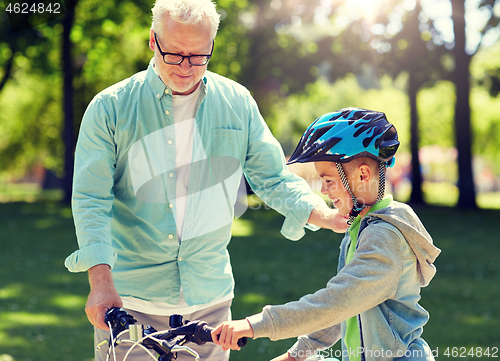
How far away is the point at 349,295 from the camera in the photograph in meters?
2.12

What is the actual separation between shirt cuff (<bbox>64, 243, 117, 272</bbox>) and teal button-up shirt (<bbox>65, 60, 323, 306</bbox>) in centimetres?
17

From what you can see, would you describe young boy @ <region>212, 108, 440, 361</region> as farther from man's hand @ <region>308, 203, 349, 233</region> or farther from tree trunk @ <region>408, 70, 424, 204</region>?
tree trunk @ <region>408, 70, 424, 204</region>

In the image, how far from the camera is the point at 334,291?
2.13 meters

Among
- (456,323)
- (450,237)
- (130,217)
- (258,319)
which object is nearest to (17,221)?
(450,237)

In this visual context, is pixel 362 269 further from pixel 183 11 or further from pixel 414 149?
pixel 414 149

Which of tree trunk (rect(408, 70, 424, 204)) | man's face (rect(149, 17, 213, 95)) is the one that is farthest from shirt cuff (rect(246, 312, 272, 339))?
tree trunk (rect(408, 70, 424, 204))

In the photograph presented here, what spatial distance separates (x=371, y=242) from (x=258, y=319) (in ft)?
1.74

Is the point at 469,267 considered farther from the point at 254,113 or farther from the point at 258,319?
the point at 258,319

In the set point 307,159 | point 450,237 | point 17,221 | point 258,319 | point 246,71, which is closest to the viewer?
point 258,319

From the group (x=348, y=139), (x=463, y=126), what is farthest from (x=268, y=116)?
(x=348, y=139)

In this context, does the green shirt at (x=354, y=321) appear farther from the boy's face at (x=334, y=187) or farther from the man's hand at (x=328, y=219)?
the man's hand at (x=328, y=219)

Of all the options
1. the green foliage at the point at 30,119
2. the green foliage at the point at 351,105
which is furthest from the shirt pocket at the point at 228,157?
the green foliage at the point at 351,105

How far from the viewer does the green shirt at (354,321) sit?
7.61ft

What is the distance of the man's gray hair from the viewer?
104 inches
